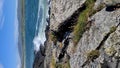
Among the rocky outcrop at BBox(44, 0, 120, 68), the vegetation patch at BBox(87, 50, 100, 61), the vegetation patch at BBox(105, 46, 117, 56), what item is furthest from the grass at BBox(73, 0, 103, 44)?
the vegetation patch at BBox(105, 46, 117, 56)

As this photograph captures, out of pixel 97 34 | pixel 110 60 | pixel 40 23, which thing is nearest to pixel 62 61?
pixel 97 34

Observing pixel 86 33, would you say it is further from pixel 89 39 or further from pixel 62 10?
pixel 62 10

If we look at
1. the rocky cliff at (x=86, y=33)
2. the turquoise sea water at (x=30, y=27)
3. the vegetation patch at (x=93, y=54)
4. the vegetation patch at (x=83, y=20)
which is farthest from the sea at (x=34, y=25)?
the vegetation patch at (x=93, y=54)

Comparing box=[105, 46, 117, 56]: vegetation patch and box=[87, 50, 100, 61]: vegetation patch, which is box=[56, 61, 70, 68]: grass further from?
box=[105, 46, 117, 56]: vegetation patch

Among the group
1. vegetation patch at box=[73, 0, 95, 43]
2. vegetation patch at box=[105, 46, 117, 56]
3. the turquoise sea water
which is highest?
vegetation patch at box=[73, 0, 95, 43]

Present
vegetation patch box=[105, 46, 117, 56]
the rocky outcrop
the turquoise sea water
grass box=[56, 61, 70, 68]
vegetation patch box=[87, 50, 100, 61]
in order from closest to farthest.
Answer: vegetation patch box=[105, 46, 117, 56]
the rocky outcrop
vegetation patch box=[87, 50, 100, 61]
grass box=[56, 61, 70, 68]
the turquoise sea water

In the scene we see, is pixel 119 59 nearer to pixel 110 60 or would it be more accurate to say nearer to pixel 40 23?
pixel 110 60

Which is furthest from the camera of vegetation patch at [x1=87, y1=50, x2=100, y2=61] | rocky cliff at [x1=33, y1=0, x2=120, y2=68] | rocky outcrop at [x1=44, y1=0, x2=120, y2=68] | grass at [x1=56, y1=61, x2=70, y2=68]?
grass at [x1=56, y1=61, x2=70, y2=68]
